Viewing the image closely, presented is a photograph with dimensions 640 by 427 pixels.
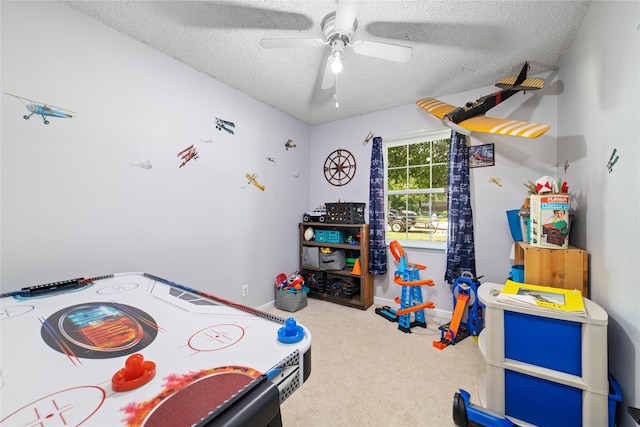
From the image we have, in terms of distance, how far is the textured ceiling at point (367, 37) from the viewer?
5.29 ft

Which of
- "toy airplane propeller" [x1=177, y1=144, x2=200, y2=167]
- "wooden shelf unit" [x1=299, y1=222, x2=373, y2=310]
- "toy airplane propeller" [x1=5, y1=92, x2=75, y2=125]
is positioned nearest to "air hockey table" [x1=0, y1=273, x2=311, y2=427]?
"toy airplane propeller" [x1=5, y1=92, x2=75, y2=125]

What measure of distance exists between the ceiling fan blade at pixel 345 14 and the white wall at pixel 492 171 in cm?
147

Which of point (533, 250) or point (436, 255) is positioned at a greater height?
point (533, 250)

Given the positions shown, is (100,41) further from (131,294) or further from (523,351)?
(523,351)

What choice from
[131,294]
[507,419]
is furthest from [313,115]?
[507,419]

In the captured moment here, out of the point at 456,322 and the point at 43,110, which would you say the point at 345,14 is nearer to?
the point at 43,110

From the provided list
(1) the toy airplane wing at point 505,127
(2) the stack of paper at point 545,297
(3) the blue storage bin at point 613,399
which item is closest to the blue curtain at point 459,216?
(1) the toy airplane wing at point 505,127

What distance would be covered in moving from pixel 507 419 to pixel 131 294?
2092 mm

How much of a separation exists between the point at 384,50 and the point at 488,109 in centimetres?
138

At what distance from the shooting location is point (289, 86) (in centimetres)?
260

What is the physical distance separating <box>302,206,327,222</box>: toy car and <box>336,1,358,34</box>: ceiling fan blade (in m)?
2.18

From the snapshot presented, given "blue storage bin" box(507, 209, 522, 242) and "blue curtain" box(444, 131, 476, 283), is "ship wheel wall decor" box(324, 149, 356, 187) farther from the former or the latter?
"blue storage bin" box(507, 209, 522, 242)

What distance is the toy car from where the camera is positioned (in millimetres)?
3356

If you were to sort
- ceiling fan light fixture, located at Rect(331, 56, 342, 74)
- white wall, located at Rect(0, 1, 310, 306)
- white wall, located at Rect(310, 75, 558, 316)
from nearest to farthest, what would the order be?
white wall, located at Rect(0, 1, 310, 306) → ceiling fan light fixture, located at Rect(331, 56, 342, 74) → white wall, located at Rect(310, 75, 558, 316)
